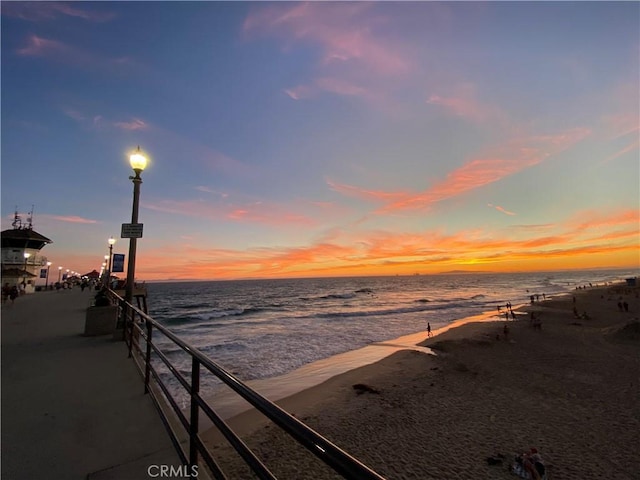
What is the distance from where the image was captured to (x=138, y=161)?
26.0 feet

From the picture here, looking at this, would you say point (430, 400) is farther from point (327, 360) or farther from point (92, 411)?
point (92, 411)

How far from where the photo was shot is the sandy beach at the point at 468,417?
7602 mm

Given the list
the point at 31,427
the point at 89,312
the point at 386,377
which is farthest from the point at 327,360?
the point at 31,427

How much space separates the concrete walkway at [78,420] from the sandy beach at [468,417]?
11.5 ft

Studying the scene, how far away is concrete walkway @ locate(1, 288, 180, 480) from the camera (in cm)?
307

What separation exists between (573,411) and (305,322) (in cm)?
2573

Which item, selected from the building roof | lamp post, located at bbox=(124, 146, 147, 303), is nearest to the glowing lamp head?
lamp post, located at bbox=(124, 146, 147, 303)

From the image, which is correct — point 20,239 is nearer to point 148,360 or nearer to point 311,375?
point 311,375

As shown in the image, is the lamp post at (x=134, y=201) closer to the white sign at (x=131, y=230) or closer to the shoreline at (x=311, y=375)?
the white sign at (x=131, y=230)

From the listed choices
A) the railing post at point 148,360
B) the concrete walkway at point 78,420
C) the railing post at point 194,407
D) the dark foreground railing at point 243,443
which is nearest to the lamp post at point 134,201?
the concrete walkway at point 78,420

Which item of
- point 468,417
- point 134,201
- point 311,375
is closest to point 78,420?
point 134,201

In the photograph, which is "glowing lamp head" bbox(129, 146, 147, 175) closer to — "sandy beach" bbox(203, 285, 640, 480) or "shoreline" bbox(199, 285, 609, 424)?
"shoreline" bbox(199, 285, 609, 424)

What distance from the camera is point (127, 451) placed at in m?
3.29

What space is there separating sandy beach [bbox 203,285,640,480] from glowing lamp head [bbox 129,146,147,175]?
22.8ft
